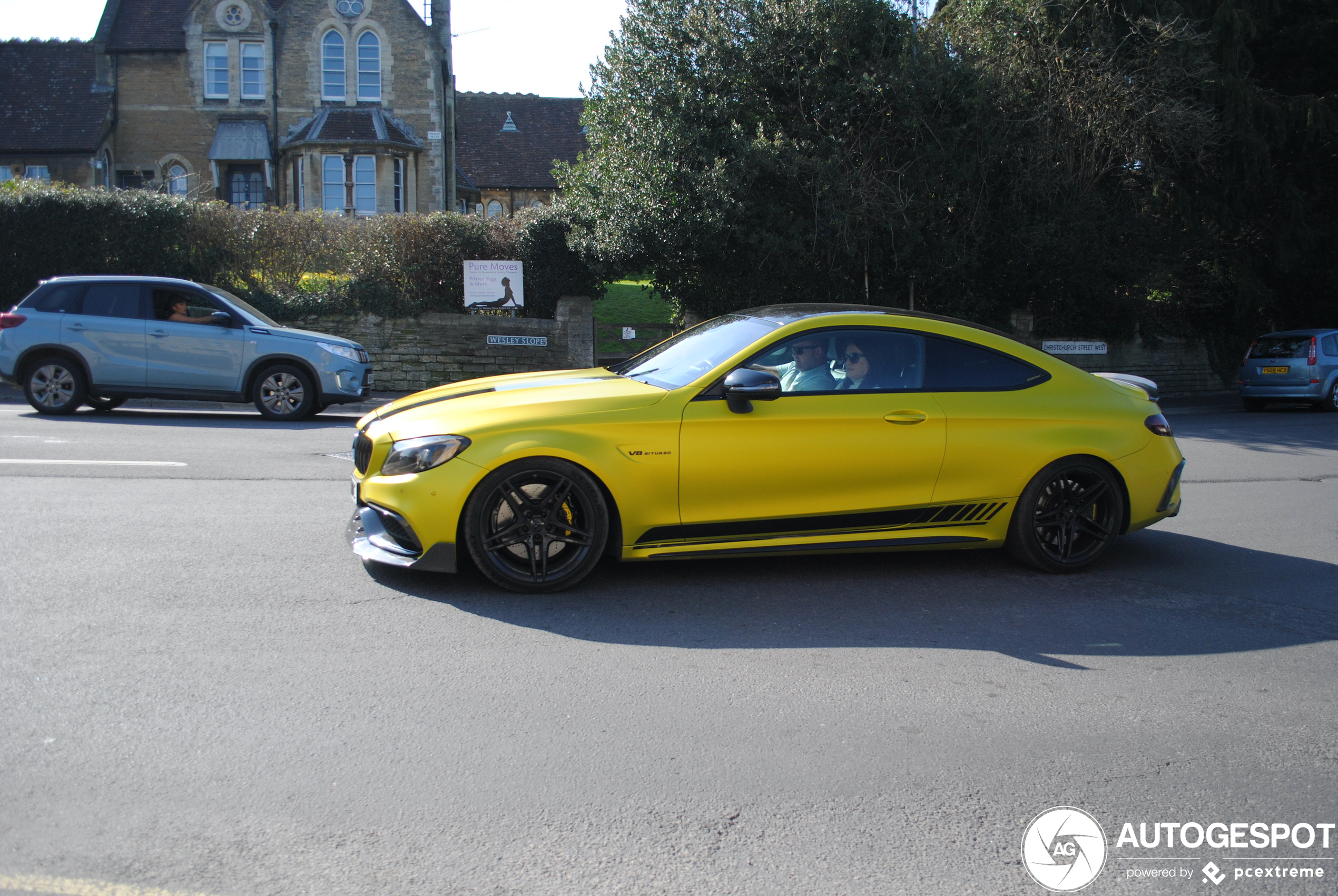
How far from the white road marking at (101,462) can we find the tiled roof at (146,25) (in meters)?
32.3

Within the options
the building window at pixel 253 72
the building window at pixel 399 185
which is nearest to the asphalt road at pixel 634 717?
the building window at pixel 399 185

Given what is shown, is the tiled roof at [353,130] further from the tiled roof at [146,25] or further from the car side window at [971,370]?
the car side window at [971,370]

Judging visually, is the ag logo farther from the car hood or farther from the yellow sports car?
the car hood

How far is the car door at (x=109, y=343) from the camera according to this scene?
12.4 metres

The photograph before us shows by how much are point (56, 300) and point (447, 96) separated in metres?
28.7

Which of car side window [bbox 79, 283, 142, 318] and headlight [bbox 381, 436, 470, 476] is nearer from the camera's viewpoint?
headlight [bbox 381, 436, 470, 476]

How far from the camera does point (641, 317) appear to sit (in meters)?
25.7

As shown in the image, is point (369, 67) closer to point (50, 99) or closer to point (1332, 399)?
point (50, 99)

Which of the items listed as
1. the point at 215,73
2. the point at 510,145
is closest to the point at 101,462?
the point at 215,73

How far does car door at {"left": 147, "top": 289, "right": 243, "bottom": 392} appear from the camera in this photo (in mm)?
12484

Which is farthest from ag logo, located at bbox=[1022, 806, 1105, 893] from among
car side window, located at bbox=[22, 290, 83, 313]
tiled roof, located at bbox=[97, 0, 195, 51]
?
tiled roof, located at bbox=[97, 0, 195, 51]

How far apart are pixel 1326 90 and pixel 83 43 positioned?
39750 mm

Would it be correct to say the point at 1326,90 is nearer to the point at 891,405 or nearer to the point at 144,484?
the point at 891,405

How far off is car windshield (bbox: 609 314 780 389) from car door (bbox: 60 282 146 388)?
8587mm
